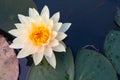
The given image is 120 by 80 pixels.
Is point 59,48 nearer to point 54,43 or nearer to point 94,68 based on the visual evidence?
point 54,43

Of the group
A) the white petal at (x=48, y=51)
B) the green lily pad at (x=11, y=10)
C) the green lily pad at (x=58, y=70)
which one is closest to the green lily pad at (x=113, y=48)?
the green lily pad at (x=58, y=70)

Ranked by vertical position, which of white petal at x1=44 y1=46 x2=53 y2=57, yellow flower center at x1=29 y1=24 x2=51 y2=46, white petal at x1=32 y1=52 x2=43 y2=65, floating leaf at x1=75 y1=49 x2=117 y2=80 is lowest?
floating leaf at x1=75 y1=49 x2=117 y2=80

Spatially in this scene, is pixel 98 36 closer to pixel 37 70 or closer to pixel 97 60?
pixel 97 60

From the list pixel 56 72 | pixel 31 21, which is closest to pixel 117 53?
pixel 56 72

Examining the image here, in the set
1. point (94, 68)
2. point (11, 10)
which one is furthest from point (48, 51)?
point (11, 10)

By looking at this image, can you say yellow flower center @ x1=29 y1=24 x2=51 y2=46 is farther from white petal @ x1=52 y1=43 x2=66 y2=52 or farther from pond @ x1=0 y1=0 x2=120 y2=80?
pond @ x1=0 y1=0 x2=120 y2=80

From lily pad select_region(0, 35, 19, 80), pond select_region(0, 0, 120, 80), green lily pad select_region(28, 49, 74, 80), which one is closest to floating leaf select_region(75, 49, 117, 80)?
green lily pad select_region(28, 49, 74, 80)

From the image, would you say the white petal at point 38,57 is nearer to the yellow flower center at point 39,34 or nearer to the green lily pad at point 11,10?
the yellow flower center at point 39,34
